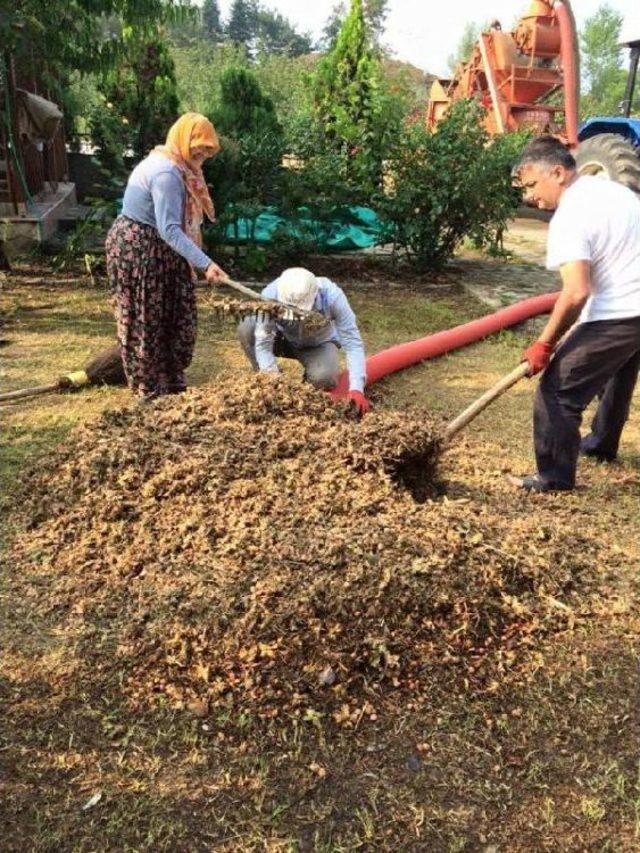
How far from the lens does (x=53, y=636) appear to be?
2252 mm

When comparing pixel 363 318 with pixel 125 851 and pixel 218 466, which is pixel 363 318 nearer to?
pixel 218 466

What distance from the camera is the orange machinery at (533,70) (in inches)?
395

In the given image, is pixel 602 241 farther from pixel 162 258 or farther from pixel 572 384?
pixel 162 258

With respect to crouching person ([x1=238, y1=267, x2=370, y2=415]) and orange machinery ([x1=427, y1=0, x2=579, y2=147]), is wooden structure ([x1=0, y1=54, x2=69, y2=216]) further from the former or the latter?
orange machinery ([x1=427, y1=0, x2=579, y2=147])

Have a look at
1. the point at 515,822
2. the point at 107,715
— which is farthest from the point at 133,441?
the point at 515,822

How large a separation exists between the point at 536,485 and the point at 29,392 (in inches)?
108

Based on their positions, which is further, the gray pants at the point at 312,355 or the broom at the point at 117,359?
the gray pants at the point at 312,355

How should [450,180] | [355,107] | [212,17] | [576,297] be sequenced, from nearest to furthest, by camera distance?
[576,297]
[450,180]
[355,107]
[212,17]

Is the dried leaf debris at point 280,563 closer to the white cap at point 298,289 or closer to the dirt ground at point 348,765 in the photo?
the dirt ground at point 348,765

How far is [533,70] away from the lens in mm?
10680

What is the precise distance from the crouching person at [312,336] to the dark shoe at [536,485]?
0.79 metres

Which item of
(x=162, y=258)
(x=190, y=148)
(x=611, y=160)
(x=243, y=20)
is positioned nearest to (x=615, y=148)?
(x=611, y=160)

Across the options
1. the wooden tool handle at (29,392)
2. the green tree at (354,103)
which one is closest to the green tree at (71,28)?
the green tree at (354,103)

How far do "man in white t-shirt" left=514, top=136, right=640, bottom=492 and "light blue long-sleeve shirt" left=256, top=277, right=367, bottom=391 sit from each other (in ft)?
2.68
